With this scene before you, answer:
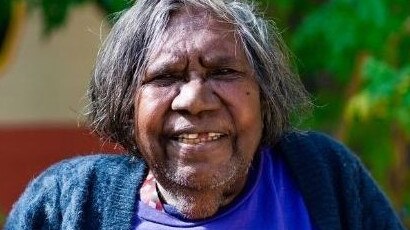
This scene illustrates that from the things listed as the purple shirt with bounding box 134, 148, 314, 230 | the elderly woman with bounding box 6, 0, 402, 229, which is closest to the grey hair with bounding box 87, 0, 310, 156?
the elderly woman with bounding box 6, 0, 402, 229

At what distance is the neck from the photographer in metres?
2.66

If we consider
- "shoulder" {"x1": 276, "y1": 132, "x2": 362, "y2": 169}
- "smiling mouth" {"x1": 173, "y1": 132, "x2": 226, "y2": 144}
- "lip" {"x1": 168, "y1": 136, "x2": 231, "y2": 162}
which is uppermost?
"smiling mouth" {"x1": 173, "y1": 132, "x2": 226, "y2": 144}

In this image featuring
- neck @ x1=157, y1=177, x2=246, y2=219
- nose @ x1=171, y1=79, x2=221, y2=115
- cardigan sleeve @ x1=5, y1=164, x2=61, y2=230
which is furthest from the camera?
cardigan sleeve @ x1=5, y1=164, x2=61, y2=230

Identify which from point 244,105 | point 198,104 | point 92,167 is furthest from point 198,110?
point 92,167

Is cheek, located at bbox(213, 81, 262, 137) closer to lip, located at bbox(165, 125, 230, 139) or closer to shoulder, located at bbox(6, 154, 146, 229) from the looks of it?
lip, located at bbox(165, 125, 230, 139)

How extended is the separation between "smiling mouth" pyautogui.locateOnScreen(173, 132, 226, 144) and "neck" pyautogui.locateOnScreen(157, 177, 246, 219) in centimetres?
14

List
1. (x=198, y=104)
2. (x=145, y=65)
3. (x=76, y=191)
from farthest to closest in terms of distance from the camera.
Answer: (x=76, y=191)
(x=145, y=65)
(x=198, y=104)

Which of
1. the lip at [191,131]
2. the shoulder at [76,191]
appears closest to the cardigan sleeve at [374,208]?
the lip at [191,131]

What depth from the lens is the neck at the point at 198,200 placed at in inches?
105

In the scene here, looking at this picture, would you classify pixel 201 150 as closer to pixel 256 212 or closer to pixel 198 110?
pixel 198 110

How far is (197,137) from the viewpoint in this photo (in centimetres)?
259

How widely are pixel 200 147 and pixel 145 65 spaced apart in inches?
10.1

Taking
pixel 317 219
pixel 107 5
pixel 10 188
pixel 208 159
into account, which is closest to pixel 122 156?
pixel 208 159

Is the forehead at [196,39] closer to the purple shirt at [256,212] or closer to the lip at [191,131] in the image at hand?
the lip at [191,131]
